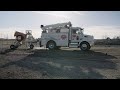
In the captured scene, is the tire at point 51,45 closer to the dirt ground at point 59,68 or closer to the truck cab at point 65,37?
the truck cab at point 65,37

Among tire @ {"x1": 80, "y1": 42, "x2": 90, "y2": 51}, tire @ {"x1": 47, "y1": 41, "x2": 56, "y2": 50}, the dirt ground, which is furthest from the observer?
tire @ {"x1": 47, "y1": 41, "x2": 56, "y2": 50}

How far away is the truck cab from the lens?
19141 mm

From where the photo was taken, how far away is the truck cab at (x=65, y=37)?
754 inches

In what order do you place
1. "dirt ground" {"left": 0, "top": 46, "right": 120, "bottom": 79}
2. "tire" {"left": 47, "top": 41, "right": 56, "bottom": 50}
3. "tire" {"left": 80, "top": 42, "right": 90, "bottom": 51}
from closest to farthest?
1. "dirt ground" {"left": 0, "top": 46, "right": 120, "bottom": 79}
2. "tire" {"left": 80, "top": 42, "right": 90, "bottom": 51}
3. "tire" {"left": 47, "top": 41, "right": 56, "bottom": 50}

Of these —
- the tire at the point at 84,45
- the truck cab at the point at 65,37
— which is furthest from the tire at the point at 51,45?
the tire at the point at 84,45

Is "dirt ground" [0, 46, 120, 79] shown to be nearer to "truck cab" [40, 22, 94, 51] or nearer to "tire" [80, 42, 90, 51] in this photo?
"tire" [80, 42, 90, 51]

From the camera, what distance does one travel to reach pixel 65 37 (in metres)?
19.5

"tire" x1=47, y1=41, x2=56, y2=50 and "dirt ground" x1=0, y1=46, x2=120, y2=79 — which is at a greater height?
"tire" x1=47, y1=41, x2=56, y2=50

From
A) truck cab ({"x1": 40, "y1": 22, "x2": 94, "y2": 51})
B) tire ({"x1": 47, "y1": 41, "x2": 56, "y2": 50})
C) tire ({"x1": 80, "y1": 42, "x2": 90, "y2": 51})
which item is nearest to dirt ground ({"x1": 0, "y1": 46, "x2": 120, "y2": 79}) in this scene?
tire ({"x1": 80, "y1": 42, "x2": 90, "y2": 51})

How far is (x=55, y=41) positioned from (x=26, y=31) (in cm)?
631
